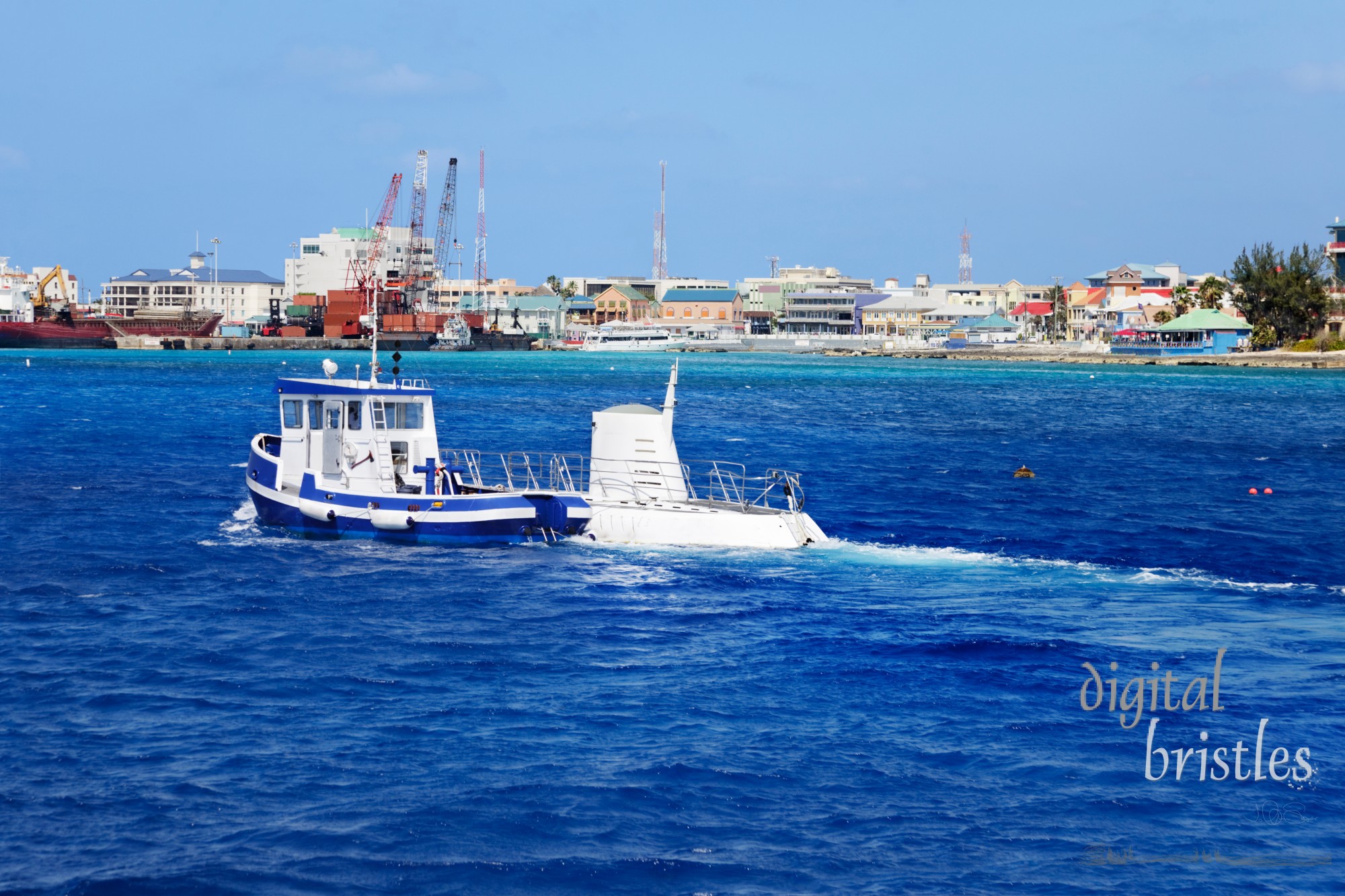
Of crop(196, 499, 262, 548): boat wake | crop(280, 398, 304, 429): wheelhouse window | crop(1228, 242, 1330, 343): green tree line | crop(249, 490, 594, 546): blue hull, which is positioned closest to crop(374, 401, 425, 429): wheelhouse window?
crop(280, 398, 304, 429): wheelhouse window

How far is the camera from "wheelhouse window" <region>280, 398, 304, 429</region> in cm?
3850

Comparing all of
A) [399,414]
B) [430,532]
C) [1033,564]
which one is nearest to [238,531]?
[399,414]

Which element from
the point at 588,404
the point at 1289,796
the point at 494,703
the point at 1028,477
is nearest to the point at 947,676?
the point at 1289,796

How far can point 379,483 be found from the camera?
3762cm

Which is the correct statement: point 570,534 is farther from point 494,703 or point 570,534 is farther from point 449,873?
point 449,873

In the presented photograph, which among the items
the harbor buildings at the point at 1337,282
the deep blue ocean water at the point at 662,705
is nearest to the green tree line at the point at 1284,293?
the harbor buildings at the point at 1337,282

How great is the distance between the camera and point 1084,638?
25.8 m

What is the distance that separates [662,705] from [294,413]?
814 inches

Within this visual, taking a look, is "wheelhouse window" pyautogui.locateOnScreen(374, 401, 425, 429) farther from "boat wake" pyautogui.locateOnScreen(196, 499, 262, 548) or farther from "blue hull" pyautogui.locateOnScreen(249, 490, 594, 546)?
"boat wake" pyautogui.locateOnScreen(196, 499, 262, 548)

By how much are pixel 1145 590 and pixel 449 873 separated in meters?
20.5

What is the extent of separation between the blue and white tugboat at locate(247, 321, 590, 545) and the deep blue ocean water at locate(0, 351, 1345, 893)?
943 millimetres

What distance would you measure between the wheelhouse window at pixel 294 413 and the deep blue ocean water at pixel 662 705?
11.1 feet

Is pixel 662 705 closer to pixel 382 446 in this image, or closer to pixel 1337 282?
pixel 382 446

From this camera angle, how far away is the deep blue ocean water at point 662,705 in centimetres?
1617
